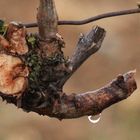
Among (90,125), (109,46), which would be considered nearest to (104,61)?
(109,46)

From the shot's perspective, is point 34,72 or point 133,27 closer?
point 34,72

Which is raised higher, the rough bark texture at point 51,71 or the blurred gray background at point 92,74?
the rough bark texture at point 51,71

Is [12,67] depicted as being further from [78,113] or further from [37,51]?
[78,113]

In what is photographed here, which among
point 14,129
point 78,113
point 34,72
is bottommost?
point 14,129

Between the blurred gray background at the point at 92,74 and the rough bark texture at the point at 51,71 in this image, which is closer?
the rough bark texture at the point at 51,71
